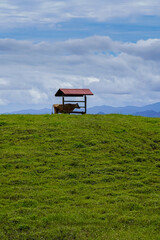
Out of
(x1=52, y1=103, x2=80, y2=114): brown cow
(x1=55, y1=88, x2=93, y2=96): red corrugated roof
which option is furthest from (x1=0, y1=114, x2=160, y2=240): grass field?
(x1=52, y1=103, x2=80, y2=114): brown cow

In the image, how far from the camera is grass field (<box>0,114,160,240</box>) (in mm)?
12742

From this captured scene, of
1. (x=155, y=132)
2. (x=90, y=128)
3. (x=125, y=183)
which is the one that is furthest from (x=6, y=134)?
(x=155, y=132)

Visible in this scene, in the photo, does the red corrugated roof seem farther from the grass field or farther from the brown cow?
the grass field

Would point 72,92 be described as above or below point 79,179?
above

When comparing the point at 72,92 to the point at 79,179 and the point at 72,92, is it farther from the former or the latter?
the point at 79,179

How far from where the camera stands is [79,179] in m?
18.2

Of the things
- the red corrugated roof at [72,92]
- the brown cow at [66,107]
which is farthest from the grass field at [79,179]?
the brown cow at [66,107]

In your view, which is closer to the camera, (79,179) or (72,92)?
(79,179)

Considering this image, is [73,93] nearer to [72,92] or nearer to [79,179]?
[72,92]

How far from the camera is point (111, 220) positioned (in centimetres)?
1339

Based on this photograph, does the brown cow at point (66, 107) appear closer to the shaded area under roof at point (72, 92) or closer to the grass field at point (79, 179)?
the shaded area under roof at point (72, 92)

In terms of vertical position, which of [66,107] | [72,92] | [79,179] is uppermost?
[72,92]

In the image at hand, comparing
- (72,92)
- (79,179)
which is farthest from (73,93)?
(79,179)

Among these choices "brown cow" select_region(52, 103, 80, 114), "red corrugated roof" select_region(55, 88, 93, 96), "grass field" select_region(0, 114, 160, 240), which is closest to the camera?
"grass field" select_region(0, 114, 160, 240)
